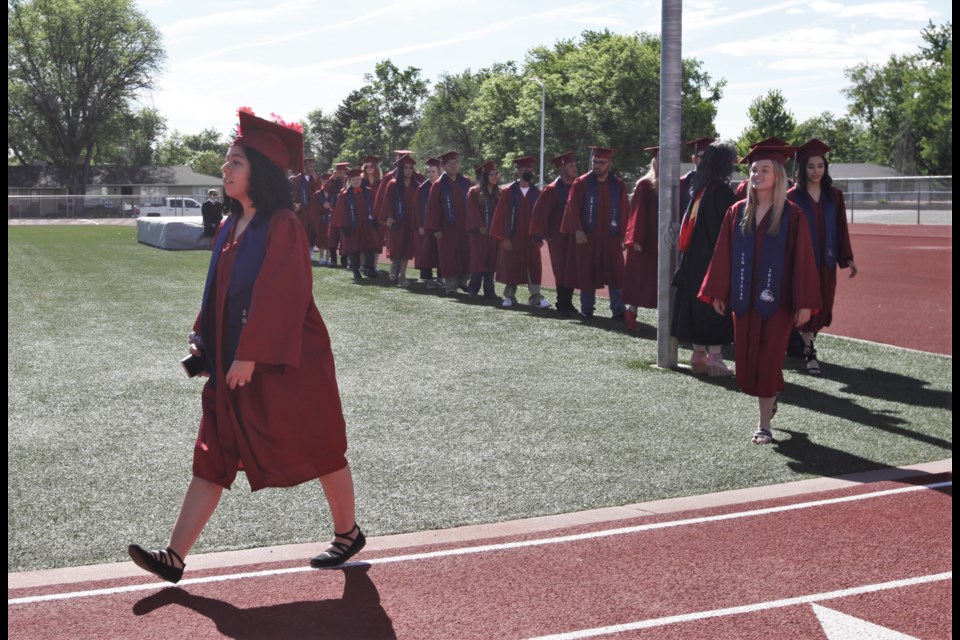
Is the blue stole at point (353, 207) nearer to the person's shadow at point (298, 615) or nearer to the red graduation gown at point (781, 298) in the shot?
the red graduation gown at point (781, 298)

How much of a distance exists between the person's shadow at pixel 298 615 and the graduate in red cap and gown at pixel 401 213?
44.6ft

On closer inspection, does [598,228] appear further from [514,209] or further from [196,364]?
[196,364]

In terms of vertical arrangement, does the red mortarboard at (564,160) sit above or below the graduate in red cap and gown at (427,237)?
above

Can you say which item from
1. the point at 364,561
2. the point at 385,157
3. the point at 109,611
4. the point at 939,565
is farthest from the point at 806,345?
the point at 385,157

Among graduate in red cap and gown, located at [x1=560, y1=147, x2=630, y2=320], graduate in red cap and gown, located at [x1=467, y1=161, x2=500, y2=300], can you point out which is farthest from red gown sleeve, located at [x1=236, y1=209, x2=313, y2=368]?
graduate in red cap and gown, located at [x1=467, y1=161, x2=500, y2=300]

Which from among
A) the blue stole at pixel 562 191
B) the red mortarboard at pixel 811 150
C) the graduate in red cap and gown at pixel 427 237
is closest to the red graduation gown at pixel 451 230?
the graduate in red cap and gown at pixel 427 237

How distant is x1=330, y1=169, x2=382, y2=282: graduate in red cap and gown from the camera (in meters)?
19.5

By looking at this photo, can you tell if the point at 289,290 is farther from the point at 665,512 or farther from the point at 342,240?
the point at 342,240

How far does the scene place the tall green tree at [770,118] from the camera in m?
87.2

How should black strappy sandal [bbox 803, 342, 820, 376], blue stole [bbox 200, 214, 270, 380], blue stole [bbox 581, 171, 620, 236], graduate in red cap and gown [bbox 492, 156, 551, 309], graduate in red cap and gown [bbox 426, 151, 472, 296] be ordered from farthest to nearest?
graduate in red cap and gown [bbox 426, 151, 472, 296] < graduate in red cap and gown [bbox 492, 156, 551, 309] < blue stole [bbox 581, 171, 620, 236] < black strappy sandal [bbox 803, 342, 820, 376] < blue stole [bbox 200, 214, 270, 380]

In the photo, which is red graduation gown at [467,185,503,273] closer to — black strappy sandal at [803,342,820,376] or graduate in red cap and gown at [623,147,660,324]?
graduate in red cap and gown at [623,147,660,324]

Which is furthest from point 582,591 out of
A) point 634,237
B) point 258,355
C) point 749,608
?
point 634,237

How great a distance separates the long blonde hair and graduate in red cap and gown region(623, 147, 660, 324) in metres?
4.25

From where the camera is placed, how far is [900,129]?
83.8m
